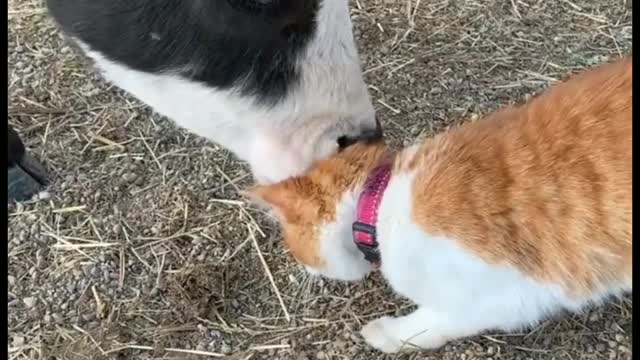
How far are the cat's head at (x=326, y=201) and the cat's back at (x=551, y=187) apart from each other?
12 cm

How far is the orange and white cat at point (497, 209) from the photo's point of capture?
147cm

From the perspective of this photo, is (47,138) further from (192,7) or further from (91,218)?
(192,7)

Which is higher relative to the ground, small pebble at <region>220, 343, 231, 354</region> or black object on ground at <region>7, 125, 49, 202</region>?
black object on ground at <region>7, 125, 49, 202</region>

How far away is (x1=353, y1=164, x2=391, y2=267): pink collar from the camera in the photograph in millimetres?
1607

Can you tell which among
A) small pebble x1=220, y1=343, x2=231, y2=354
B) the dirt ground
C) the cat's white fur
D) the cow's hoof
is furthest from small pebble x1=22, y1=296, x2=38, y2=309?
the cat's white fur

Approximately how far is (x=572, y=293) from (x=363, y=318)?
0.56 m

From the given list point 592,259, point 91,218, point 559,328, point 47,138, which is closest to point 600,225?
point 592,259

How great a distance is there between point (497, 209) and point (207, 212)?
2.95ft

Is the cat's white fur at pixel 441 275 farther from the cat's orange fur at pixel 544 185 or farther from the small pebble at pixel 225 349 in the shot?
the small pebble at pixel 225 349

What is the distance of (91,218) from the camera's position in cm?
222

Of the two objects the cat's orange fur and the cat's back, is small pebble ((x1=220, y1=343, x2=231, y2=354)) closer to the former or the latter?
the cat's orange fur

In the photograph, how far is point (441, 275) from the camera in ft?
5.31

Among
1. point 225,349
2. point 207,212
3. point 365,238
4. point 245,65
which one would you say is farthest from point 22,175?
point 365,238

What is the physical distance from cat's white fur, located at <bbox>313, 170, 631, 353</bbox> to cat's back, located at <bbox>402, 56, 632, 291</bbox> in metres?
0.03
